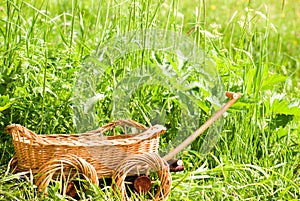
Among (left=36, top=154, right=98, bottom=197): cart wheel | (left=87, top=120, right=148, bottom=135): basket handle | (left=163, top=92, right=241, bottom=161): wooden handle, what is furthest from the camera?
(left=87, top=120, right=148, bottom=135): basket handle

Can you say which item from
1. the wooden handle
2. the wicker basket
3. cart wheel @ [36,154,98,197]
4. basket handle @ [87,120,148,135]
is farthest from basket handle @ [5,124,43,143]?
the wooden handle

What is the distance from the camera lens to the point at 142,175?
7.89 ft

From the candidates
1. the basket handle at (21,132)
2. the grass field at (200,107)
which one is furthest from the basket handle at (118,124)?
the basket handle at (21,132)

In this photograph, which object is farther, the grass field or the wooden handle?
the grass field

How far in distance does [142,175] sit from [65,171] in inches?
11.5

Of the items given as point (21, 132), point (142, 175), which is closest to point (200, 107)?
point (142, 175)

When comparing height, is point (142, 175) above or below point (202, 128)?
below

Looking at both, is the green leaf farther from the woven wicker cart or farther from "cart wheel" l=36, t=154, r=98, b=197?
"cart wheel" l=36, t=154, r=98, b=197

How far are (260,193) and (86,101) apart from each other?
82 centimetres

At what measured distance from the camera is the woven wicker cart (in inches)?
91.0

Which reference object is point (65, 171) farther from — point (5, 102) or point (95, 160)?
point (5, 102)

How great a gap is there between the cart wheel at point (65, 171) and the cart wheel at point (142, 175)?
10 cm

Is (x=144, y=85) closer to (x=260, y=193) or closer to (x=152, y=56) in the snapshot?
(x=152, y=56)

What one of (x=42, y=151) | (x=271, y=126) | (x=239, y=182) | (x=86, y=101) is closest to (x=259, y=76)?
(x=271, y=126)
